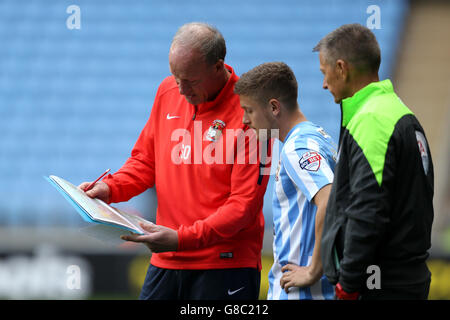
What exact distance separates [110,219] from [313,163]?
0.73 metres

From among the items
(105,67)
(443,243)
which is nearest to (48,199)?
(105,67)

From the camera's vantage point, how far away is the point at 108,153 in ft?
25.4

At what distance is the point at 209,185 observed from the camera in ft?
7.77

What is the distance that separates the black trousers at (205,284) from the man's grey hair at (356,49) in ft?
3.13

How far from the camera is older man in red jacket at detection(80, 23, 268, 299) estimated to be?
2.29m

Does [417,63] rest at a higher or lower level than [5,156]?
higher

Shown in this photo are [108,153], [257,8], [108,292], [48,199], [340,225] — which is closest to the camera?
[340,225]

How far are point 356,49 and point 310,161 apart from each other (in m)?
0.40

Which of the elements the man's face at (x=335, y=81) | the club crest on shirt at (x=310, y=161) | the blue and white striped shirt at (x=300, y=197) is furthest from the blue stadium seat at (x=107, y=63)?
the man's face at (x=335, y=81)

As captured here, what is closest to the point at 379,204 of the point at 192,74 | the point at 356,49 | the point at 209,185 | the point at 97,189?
the point at 356,49

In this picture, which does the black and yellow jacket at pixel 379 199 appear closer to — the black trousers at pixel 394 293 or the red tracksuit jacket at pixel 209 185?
the black trousers at pixel 394 293

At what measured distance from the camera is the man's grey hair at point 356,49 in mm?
1896

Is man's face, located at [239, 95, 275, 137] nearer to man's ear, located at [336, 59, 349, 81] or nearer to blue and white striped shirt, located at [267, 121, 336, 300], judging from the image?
blue and white striped shirt, located at [267, 121, 336, 300]
